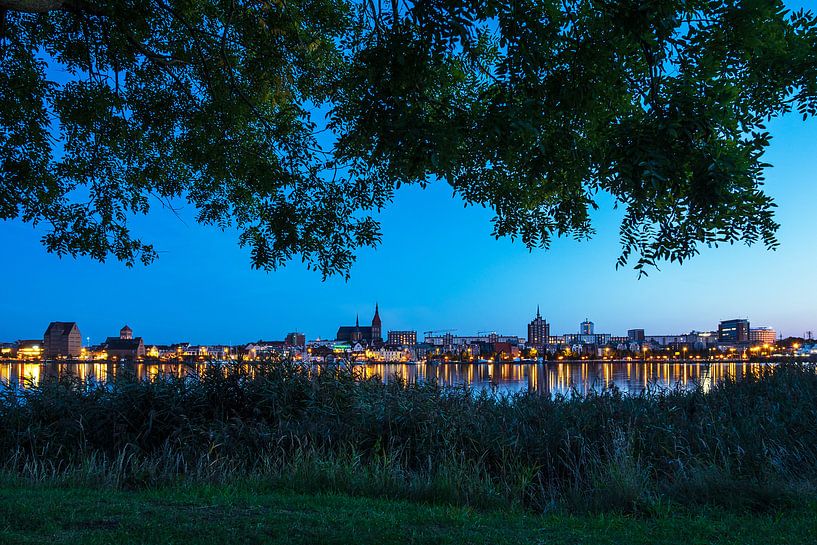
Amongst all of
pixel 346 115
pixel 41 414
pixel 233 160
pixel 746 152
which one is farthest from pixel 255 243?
pixel 746 152

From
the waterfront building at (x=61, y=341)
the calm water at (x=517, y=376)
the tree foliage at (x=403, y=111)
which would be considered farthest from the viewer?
the waterfront building at (x=61, y=341)

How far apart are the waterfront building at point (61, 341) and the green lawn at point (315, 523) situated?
15323 cm

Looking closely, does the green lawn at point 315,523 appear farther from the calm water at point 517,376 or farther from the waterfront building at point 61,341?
the waterfront building at point 61,341

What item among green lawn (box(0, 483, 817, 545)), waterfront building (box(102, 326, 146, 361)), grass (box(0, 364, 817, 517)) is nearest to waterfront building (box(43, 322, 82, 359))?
waterfront building (box(102, 326, 146, 361))

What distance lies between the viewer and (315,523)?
5500 mm

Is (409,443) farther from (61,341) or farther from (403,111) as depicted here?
(61,341)

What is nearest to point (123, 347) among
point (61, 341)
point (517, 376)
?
point (61, 341)

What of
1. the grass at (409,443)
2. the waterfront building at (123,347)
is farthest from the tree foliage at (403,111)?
the waterfront building at (123,347)

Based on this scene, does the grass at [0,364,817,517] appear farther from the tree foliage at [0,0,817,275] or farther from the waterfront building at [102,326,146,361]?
the waterfront building at [102,326,146,361]

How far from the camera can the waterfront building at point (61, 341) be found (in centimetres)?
14076

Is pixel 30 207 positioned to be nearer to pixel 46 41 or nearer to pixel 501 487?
pixel 46 41

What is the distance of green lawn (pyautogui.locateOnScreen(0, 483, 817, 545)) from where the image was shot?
506 cm

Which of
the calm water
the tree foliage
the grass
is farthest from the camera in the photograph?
the calm water

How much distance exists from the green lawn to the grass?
59cm
